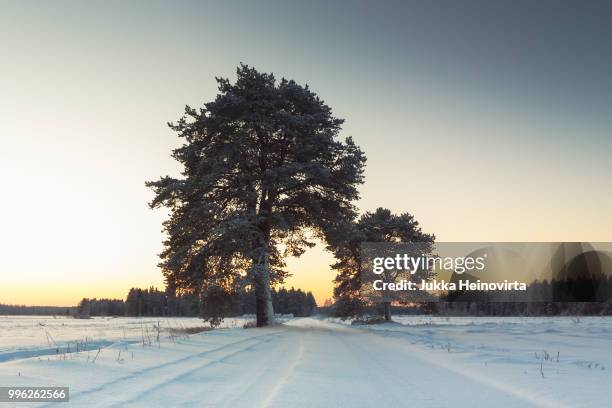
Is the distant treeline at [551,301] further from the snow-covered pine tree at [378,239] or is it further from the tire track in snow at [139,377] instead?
the tire track in snow at [139,377]

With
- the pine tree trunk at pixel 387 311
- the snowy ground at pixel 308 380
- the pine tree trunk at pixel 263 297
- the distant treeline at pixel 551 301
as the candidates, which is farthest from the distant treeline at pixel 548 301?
the snowy ground at pixel 308 380

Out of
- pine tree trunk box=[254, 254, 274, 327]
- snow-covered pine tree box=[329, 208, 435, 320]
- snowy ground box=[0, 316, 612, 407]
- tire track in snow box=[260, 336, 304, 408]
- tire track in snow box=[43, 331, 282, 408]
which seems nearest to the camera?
tire track in snow box=[43, 331, 282, 408]

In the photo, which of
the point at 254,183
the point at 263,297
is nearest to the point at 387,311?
the point at 263,297

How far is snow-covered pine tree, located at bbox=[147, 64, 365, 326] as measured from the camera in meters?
19.6

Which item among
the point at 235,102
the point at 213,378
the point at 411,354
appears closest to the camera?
the point at 213,378

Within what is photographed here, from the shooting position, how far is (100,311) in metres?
154

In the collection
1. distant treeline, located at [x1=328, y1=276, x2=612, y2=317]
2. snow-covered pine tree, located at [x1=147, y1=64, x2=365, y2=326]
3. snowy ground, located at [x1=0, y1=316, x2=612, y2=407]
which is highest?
snow-covered pine tree, located at [x1=147, y1=64, x2=365, y2=326]

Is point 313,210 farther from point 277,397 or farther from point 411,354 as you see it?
point 277,397

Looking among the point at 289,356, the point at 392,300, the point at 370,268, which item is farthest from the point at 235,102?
the point at 392,300

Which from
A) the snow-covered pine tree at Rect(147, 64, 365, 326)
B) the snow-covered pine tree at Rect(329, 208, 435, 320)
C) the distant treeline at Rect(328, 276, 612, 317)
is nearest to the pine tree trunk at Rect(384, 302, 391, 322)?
the snow-covered pine tree at Rect(329, 208, 435, 320)

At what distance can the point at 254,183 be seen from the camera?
20.8m

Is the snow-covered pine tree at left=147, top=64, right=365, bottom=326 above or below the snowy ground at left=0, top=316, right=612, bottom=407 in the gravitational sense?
above

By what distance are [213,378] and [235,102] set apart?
53.3 feet

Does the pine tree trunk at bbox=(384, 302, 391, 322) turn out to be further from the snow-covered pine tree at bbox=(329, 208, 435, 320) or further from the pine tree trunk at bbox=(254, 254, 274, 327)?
the pine tree trunk at bbox=(254, 254, 274, 327)
